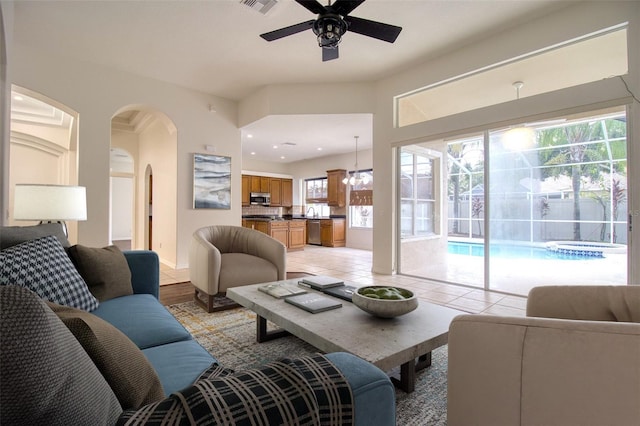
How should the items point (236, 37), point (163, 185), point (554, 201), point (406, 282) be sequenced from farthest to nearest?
1. point (163, 185)
2. point (406, 282)
3. point (236, 37)
4. point (554, 201)

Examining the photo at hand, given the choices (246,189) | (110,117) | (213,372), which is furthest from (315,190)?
(213,372)

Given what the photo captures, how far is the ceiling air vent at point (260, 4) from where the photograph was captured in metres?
3.02

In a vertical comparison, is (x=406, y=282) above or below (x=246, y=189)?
below

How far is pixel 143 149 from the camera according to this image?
6852 mm

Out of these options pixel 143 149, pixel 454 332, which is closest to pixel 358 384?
pixel 454 332

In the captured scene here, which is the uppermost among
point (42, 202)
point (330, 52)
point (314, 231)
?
point (330, 52)

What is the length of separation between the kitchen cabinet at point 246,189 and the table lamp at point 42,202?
6.73 metres

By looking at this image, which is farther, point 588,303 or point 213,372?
point 588,303

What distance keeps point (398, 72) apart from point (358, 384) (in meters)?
4.74

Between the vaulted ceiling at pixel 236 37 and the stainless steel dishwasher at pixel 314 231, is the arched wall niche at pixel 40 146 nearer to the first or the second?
the vaulted ceiling at pixel 236 37

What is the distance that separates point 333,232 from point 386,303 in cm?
699

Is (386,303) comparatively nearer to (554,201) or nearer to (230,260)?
(230,260)

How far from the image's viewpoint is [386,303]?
1597 mm

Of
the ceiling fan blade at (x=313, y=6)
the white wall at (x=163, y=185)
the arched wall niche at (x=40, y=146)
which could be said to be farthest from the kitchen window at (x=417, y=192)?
the arched wall niche at (x=40, y=146)
